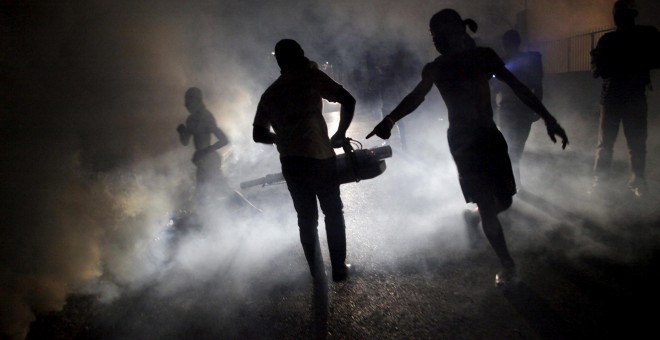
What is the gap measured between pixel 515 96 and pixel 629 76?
105 centimetres

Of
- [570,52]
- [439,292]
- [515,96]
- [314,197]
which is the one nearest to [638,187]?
[515,96]

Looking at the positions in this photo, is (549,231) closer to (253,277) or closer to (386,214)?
(386,214)

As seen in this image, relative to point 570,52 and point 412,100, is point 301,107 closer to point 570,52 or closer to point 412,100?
point 412,100

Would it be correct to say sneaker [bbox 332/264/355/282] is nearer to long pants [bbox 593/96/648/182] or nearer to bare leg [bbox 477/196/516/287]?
bare leg [bbox 477/196/516/287]

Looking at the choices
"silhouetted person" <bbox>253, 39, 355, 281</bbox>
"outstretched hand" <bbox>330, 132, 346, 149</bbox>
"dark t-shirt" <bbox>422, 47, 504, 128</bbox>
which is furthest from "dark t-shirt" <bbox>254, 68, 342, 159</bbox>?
"dark t-shirt" <bbox>422, 47, 504, 128</bbox>

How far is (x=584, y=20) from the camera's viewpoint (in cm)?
1116

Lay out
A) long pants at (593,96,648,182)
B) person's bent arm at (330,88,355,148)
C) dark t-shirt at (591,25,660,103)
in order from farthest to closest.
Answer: long pants at (593,96,648,182), dark t-shirt at (591,25,660,103), person's bent arm at (330,88,355,148)

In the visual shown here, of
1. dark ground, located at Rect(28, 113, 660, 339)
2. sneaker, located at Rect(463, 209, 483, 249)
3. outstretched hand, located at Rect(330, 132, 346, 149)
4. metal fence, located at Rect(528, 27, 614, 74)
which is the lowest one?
dark ground, located at Rect(28, 113, 660, 339)

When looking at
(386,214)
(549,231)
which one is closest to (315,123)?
(386,214)

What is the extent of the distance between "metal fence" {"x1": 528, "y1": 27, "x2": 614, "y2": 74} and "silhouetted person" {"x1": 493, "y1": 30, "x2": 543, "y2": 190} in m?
7.65

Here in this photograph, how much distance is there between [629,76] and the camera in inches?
143

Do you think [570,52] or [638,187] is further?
[570,52]

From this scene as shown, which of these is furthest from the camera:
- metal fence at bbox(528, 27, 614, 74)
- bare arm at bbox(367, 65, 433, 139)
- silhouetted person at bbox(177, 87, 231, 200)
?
metal fence at bbox(528, 27, 614, 74)

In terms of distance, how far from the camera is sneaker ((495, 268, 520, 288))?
2.36 metres
